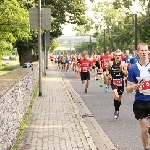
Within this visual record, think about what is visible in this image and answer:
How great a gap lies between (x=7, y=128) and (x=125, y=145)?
7.30ft

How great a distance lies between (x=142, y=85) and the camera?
631 centimetres

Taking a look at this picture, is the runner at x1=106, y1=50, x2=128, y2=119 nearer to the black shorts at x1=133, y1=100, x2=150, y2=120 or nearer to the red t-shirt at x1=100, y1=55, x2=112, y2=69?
the black shorts at x1=133, y1=100, x2=150, y2=120

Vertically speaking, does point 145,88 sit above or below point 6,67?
above

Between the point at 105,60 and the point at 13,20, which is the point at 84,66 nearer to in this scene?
the point at 105,60

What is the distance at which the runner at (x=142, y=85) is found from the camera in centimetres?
630

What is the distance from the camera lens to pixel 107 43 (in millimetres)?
91438

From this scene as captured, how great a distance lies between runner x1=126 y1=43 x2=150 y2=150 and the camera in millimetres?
6297

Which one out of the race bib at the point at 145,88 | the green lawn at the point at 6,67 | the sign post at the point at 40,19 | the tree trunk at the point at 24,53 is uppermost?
the sign post at the point at 40,19

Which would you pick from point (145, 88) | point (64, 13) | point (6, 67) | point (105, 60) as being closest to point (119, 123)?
point (145, 88)

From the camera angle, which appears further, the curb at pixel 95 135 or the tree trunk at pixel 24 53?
the tree trunk at pixel 24 53

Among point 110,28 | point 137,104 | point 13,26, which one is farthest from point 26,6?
point 110,28

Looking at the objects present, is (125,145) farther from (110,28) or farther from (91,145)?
(110,28)

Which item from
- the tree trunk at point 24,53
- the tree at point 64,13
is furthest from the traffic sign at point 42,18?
the tree trunk at point 24,53

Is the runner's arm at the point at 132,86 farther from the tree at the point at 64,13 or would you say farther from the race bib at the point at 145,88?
the tree at the point at 64,13
